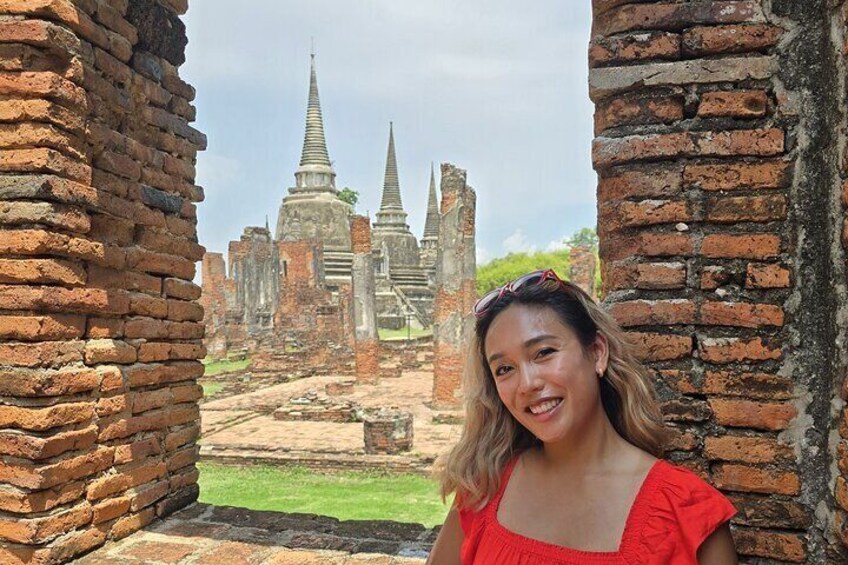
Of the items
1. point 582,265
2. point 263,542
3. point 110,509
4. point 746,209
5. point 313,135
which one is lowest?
point 263,542

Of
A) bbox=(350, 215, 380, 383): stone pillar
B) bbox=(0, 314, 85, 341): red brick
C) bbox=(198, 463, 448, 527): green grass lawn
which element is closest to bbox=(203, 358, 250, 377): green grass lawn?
bbox=(350, 215, 380, 383): stone pillar

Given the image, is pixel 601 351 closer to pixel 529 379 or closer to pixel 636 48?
pixel 529 379

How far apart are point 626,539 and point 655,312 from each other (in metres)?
0.89

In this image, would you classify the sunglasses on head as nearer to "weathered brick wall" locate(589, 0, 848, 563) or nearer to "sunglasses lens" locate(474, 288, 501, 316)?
"sunglasses lens" locate(474, 288, 501, 316)

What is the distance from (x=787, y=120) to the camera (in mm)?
2180

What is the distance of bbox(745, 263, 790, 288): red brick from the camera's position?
2.14m

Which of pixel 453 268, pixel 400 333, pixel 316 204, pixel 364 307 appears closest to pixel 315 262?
pixel 400 333

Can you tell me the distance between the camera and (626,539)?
1.55 meters

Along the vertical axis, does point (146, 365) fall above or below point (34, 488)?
above

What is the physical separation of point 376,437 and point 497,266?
49.0 metres

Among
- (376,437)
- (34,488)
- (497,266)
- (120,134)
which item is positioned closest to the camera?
(34,488)

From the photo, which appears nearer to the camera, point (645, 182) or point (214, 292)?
point (645, 182)

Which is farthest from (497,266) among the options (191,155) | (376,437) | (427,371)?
(191,155)

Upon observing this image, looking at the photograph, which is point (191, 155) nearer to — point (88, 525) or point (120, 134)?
point (120, 134)
